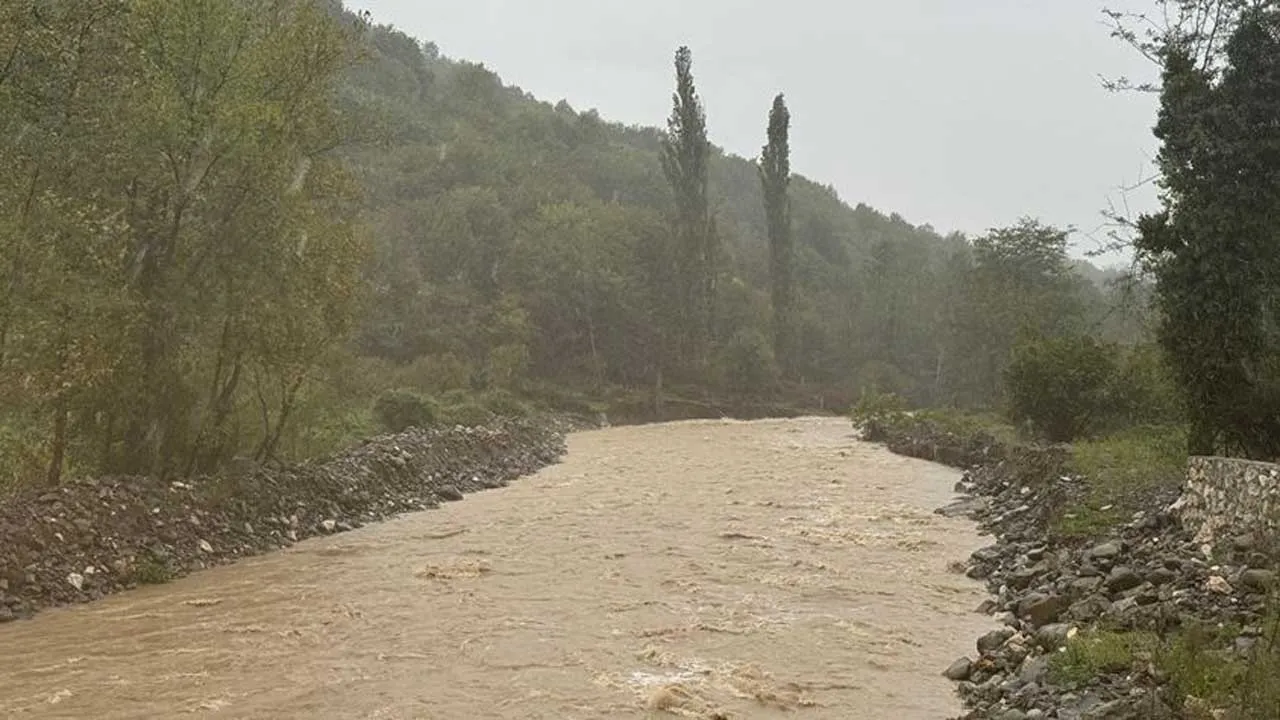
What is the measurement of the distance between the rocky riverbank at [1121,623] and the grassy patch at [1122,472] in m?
0.35

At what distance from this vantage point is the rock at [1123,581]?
11969 mm

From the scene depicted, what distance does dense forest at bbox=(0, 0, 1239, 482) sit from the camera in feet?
49.0

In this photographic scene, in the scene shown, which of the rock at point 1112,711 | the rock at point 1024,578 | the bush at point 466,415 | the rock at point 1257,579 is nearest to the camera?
the rock at point 1112,711

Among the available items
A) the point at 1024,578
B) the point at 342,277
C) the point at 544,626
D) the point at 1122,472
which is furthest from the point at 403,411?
the point at 1024,578

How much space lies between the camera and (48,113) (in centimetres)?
1431

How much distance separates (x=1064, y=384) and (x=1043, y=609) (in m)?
18.3

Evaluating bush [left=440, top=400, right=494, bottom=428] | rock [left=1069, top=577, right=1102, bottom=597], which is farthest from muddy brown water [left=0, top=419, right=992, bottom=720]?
bush [left=440, top=400, right=494, bottom=428]

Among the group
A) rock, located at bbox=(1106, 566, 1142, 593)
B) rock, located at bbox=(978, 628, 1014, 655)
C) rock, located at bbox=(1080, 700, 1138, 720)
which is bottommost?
rock, located at bbox=(978, 628, 1014, 655)

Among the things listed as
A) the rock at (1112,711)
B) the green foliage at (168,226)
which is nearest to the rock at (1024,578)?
the rock at (1112,711)

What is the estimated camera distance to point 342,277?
20469mm

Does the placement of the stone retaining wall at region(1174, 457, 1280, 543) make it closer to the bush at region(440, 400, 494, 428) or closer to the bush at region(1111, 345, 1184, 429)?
the bush at region(1111, 345, 1184, 429)

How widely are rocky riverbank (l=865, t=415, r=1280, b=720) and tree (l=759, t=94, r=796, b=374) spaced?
63.8 meters

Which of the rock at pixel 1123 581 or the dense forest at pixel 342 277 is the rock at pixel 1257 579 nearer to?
the rock at pixel 1123 581

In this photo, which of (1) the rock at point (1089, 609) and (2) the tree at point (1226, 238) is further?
(2) the tree at point (1226, 238)
